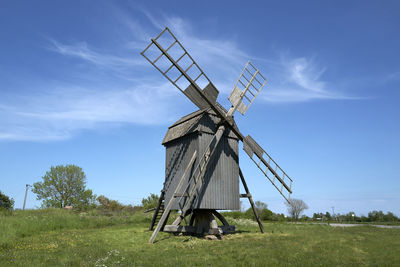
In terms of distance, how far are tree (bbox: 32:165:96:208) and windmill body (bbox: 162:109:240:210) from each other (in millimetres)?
34946

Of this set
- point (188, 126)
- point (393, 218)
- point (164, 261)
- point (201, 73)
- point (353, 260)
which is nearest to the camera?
point (164, 261)

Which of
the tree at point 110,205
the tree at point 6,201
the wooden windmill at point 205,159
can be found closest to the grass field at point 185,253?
the wooden windmill at point 205,159

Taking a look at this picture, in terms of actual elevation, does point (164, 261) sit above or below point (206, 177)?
below

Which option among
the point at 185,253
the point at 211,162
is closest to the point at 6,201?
the point at 211,162

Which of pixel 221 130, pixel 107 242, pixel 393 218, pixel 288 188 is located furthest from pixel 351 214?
pixel 107 242

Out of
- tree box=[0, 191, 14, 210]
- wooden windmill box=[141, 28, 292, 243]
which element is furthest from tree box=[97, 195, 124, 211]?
wooden windmill box=[141, 28, 292, 243]

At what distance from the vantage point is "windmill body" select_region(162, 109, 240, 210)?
592 inches

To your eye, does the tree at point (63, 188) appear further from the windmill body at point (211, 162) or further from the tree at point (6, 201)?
the windmill body at point (211, 162)

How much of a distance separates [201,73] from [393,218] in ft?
132

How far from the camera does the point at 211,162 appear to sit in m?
15.3

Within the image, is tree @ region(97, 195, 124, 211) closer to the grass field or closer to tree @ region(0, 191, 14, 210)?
tree @ region(0, 191, 14, 210)

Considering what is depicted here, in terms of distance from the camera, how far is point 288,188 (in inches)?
648

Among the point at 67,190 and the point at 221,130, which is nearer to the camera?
the point at 221,130

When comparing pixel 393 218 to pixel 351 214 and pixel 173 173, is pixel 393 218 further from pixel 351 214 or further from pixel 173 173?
pixel 173 173
